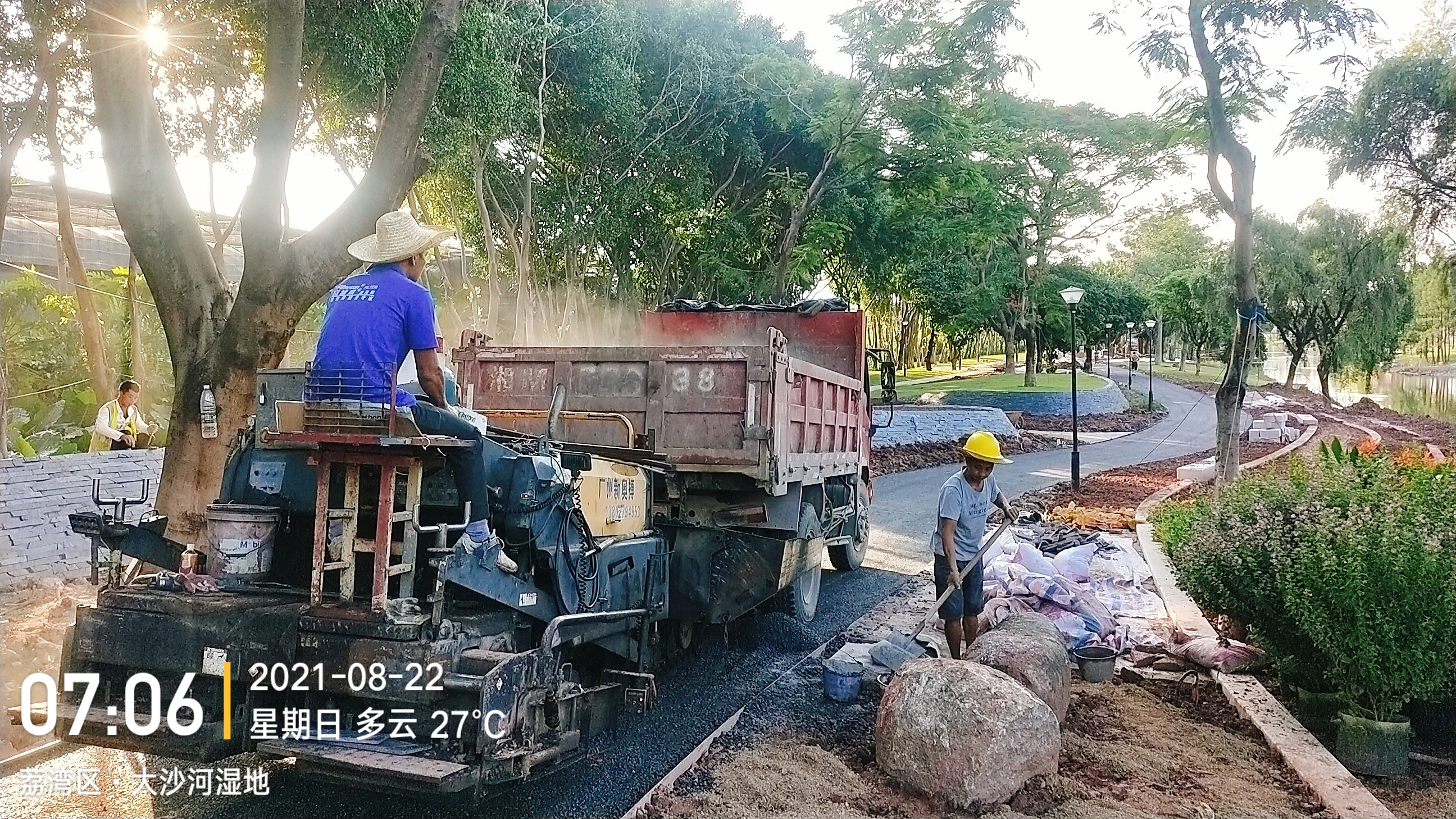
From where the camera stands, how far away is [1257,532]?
563cm

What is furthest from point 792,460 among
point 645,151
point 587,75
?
Result: point 645,151

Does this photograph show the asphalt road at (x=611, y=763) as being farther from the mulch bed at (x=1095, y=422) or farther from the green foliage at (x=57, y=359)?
the mulch bed at (x=1095, y=422)

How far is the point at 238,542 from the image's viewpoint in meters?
3.89

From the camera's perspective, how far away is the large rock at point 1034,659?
4.98m

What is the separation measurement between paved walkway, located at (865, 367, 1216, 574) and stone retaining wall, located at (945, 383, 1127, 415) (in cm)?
208

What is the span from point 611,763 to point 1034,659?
2253 millimetres

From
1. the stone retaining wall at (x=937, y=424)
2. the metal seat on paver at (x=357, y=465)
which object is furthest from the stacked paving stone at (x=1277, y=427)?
the metal seat on paver at (x=357, y=465)

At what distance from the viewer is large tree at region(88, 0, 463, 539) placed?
6805 mm

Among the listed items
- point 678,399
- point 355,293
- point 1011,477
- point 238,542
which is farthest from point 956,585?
point 1011,477

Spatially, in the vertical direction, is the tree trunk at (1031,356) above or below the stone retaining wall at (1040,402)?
above

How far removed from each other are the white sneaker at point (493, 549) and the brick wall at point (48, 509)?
17.8 feet

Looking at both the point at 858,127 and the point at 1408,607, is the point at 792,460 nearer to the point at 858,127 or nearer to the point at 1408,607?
the point at 1408,607

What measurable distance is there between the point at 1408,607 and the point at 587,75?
14670 millimetres

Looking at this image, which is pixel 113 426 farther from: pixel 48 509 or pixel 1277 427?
pixel 1277 427
